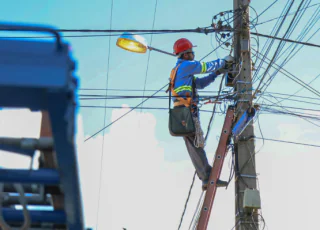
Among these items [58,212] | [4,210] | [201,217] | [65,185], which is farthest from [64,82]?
[201,217]

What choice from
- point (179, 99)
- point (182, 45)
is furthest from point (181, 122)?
point (182, 45)

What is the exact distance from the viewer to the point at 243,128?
746 centimetres

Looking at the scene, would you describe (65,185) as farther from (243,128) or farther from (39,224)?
(243,128)

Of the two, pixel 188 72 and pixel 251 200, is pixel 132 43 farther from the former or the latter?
pixel 251 200

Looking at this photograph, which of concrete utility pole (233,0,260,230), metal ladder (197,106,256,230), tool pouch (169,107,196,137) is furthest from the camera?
tool pouch (169,107,196,137)

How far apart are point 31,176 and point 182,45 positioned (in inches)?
222

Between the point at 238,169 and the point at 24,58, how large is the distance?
5432 millimetres

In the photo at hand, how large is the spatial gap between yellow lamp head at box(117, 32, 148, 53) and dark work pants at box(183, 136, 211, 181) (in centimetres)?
146

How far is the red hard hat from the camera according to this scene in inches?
317

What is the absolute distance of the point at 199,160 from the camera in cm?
745

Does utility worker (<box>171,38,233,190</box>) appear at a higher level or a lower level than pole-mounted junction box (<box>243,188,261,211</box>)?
higher

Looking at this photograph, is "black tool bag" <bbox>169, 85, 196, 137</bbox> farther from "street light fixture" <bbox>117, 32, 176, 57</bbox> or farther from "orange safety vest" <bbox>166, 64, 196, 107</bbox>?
"street light fixture" <bbox>117, 32, 176, 57</bbox>

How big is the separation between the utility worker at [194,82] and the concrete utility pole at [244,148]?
25 centimetres

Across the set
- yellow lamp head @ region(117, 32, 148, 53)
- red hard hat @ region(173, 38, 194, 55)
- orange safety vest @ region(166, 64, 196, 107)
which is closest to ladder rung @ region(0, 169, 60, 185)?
orange safety vest @ region(166, 64, 196, 107)
